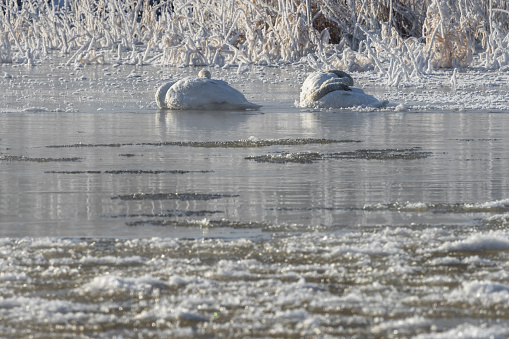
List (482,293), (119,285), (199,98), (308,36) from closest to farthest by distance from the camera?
(482,293)
(119,285)
(199,98)
(308,36)

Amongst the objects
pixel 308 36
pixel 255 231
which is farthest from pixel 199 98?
pixel 308 36

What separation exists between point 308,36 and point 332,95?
16198 millimetres

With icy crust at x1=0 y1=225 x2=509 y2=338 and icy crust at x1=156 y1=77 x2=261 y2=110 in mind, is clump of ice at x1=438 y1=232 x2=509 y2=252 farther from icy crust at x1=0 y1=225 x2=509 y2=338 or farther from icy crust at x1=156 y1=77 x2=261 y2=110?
icy crust at x1=156 y1=77 x2=261 y2=110

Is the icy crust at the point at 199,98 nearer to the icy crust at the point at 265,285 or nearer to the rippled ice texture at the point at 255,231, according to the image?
the rippled ice texture at the point at 255,231

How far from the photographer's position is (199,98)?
48.2 ft

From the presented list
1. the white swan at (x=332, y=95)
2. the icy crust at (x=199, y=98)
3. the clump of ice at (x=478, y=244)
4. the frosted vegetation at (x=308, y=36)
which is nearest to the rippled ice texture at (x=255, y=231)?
the clump of ice at (x=478, y=244)

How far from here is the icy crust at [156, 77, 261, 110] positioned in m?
14.7

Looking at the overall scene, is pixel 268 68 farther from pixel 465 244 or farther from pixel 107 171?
pixel 465 244

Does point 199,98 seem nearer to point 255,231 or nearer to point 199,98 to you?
point 199,98

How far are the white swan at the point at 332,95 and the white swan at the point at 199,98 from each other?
3.17 ft

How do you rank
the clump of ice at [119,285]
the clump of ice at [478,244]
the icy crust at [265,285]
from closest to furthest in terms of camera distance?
1. the icy crust at [265,285]
2. the clump of ice at [119,285]
3. the clump of ice at [478,244]

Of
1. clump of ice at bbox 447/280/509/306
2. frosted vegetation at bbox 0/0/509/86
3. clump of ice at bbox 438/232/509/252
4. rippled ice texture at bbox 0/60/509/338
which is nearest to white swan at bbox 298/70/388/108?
rippled ice texture at bbox 0/60/509/338

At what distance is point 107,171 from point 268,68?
20.0 m

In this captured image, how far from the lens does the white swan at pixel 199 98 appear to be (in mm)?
14664
